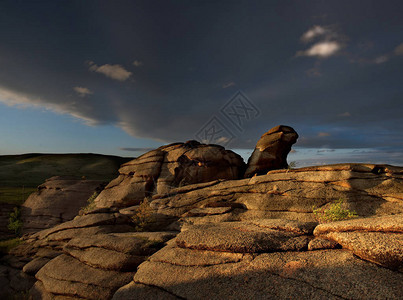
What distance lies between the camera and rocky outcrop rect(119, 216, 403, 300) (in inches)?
207

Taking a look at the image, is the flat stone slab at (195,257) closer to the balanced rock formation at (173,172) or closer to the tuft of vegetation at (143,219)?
the tuft of vegetation at (143,219)

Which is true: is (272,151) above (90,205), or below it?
above

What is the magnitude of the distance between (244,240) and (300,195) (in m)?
9.43

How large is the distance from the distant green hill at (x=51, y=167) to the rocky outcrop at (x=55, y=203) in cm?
6142

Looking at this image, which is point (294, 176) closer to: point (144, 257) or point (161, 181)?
point (144, 257)

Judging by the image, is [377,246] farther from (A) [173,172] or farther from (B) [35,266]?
(A) [173,172]

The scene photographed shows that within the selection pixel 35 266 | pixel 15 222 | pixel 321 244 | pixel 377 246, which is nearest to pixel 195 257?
pixel 321 244

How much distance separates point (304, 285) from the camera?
18.1 feet

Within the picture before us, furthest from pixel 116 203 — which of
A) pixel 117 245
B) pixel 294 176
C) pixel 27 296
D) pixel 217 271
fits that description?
pixel 217 271

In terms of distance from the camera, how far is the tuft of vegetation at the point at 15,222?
1309 inches

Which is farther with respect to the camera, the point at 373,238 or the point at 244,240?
the point at 244,240

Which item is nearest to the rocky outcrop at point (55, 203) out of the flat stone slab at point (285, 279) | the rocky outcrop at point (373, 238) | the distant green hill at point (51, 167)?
the flat stone slab at point (285, 279)

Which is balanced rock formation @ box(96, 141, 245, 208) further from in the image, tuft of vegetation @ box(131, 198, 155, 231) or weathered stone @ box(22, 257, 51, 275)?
weathered stone @ box(22, 257, 51, 275)

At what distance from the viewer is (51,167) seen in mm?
111938
